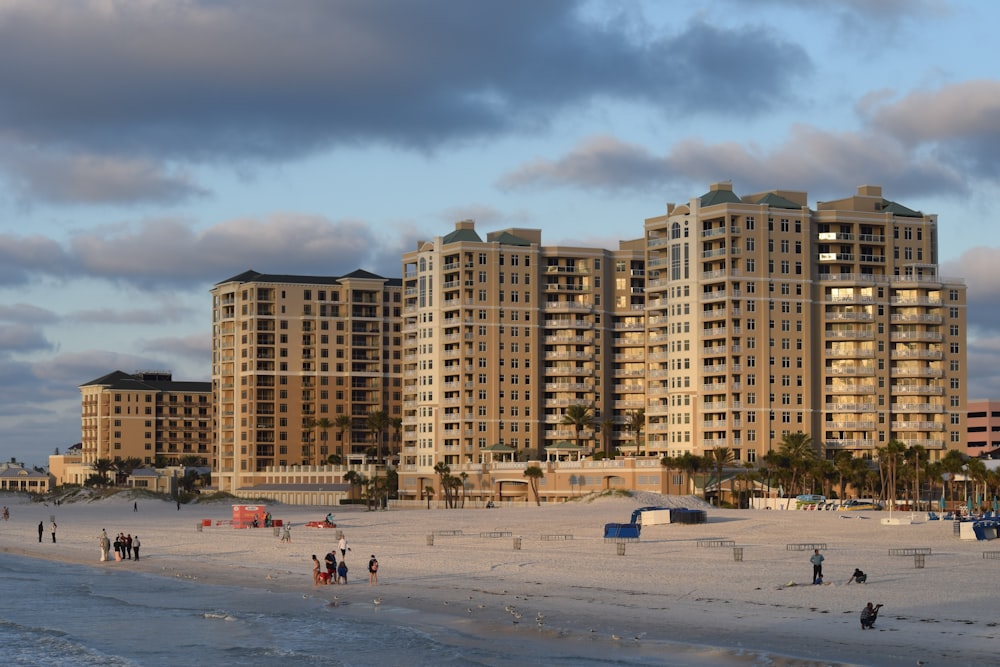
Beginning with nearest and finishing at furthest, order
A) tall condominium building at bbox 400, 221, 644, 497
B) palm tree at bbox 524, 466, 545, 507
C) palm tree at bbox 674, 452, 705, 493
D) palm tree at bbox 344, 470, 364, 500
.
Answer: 1. palm tree at bbox 674, 452, 705, 493
2. palm tree at bbox 524, 466, 545, 507
3. tall condominium building at bbox 400, 221, 644, 497
4. palm tree at bbox 344, 470, 364, 500

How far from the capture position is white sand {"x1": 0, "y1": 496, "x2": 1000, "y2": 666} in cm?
4659

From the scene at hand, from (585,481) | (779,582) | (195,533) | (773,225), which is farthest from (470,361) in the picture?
(779,582)

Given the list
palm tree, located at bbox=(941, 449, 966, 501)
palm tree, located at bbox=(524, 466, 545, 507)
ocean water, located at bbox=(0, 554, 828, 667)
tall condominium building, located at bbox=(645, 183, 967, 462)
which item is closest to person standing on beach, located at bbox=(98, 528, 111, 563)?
ocean water, located at bbox=(0, 554, 828, 667)

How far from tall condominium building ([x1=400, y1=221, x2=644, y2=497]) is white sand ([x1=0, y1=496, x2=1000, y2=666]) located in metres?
59.1

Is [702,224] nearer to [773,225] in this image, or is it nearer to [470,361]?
[773,225]

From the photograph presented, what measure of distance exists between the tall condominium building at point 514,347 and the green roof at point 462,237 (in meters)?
0.19

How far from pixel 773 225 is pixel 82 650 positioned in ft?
411

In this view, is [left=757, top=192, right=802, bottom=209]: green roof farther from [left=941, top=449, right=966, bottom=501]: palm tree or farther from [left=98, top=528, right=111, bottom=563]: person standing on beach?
[left=98, top=528, right=111, bottom=563]: person standing on beach

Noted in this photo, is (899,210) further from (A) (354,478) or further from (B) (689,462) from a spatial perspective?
(A) (354,478)

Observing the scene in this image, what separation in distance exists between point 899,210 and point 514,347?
5366cm

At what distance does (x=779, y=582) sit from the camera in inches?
2415

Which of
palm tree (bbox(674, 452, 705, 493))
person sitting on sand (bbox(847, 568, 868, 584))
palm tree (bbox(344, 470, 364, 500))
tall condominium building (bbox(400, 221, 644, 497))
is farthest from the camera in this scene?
palm tree (bbox(344, 470, 364, 500))

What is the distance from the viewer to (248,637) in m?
51.6

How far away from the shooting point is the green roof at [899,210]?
169 m
